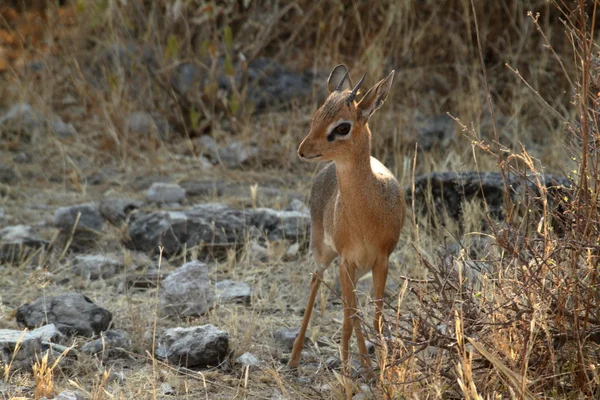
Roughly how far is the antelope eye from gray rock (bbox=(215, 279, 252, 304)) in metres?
1.55

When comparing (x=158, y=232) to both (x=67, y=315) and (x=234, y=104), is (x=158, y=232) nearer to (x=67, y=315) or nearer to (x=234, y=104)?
(x=67, y=315)

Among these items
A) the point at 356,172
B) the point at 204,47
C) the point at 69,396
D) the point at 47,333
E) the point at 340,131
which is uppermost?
the point at 340,131

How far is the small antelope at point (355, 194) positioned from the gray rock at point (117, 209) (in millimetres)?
2655

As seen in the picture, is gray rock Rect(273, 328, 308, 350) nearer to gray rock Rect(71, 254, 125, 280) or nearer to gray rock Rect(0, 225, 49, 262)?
gray rock Rect(71, 254, 125, 280)

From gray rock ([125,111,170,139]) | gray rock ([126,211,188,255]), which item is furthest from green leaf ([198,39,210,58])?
gray rock ([126,211,188,255])

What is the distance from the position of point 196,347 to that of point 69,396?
2.63 ft

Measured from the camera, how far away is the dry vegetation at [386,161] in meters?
3.62

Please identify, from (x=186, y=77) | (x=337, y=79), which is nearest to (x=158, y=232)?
(x=337, y=79)

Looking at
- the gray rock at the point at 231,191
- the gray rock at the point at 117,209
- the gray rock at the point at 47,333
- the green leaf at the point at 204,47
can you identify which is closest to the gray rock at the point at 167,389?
the gray rock at the point at 47,333

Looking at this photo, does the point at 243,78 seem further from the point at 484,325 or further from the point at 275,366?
the point at 484,325

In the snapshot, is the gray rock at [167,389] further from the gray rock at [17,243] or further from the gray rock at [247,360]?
the gray rock at [17,243]

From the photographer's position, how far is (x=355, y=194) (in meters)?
4.46

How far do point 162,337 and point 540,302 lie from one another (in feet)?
7.07

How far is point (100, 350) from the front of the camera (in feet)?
15.5
